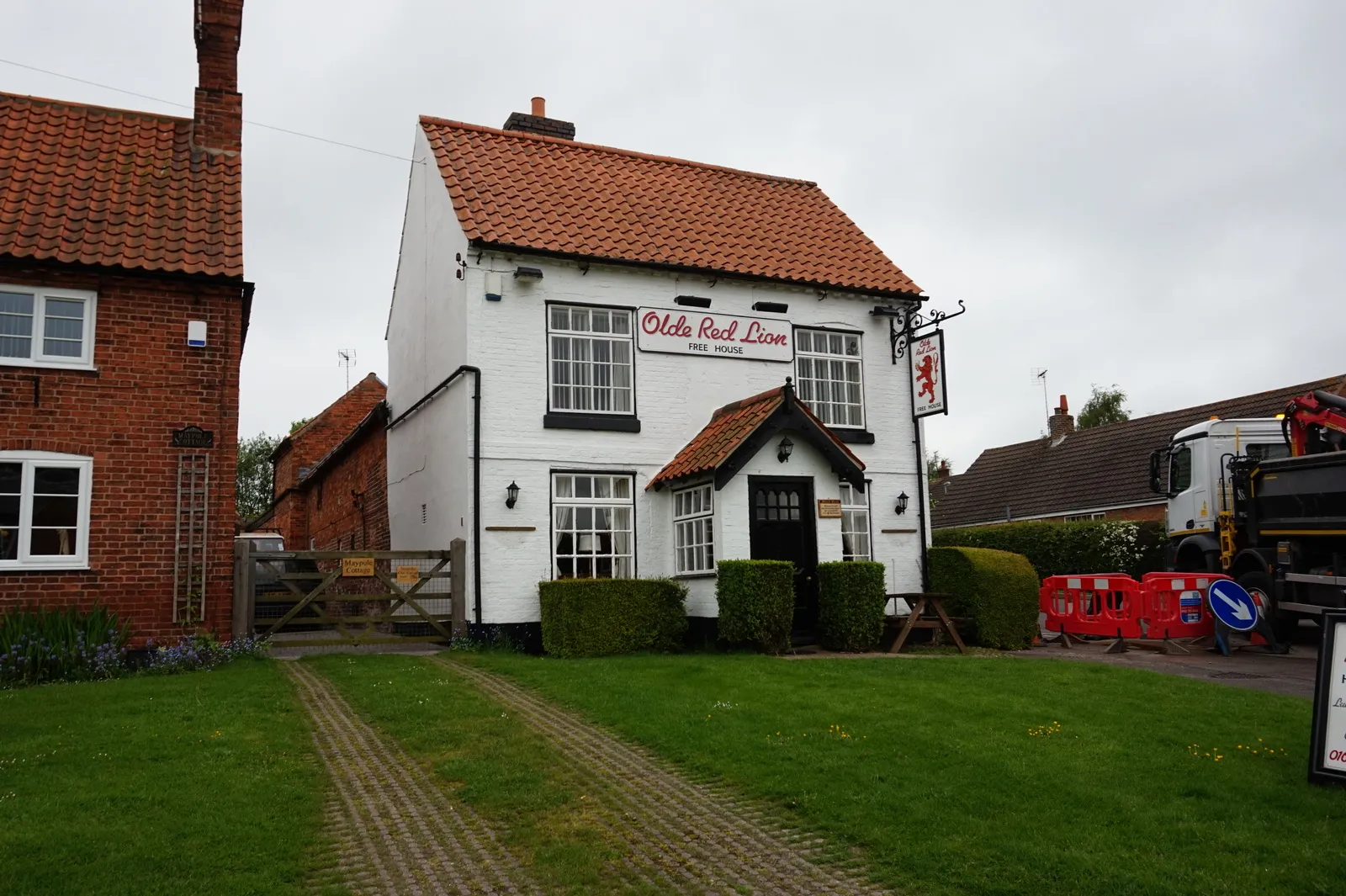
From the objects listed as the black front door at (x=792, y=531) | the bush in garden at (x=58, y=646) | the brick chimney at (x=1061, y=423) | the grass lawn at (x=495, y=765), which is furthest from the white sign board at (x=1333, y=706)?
the brick chimney at (x=1061, y=423)

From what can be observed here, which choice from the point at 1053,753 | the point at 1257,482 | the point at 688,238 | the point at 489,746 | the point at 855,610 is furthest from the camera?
the point at 688,238

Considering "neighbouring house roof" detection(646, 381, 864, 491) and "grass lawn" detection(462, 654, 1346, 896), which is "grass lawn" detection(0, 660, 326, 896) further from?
"neighbouring house roof" detection(646, 381, 864, 491)

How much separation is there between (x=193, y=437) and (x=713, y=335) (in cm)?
860

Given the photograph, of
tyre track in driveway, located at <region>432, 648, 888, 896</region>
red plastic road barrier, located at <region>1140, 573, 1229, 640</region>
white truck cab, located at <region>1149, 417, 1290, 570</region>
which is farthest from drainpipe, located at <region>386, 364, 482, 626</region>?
white truck cab, located at <region>1149, 417, 1290, 570</region>

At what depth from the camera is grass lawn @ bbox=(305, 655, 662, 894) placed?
5996 millimetres

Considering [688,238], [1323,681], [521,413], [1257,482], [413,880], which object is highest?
[688,238]

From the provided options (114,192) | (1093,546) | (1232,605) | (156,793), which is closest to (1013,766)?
(156,793)

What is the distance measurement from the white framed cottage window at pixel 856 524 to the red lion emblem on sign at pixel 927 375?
222cm

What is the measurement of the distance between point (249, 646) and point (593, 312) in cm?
751

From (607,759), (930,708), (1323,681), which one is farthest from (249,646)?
(1323,681)

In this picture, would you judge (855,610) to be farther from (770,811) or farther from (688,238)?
(770,811)

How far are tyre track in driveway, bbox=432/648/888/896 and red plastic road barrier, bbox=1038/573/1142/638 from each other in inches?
446

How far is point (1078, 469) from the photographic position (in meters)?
33.1

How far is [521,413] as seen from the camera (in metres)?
16.6
